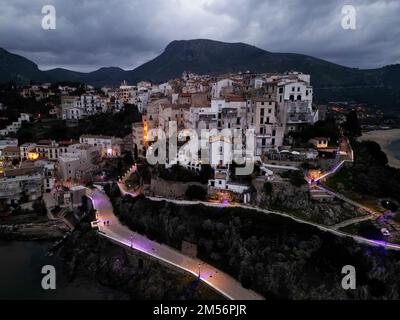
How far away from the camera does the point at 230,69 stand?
129000mm

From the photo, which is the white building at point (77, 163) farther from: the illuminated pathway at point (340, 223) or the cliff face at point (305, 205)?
the cliff face at point (305, 205)

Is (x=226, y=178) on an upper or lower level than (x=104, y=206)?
upper

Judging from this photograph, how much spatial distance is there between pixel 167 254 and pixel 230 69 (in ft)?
363

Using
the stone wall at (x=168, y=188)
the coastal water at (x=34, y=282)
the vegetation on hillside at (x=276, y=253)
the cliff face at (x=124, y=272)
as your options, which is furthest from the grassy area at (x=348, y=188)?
the coastal water at (x=34, y=282)

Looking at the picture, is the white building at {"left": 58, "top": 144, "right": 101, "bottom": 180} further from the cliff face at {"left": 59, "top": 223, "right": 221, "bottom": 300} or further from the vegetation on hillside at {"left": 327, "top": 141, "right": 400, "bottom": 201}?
the vegetation on hillside at {"left": 327, "top": 141, "right": 400, "bottom": 201}

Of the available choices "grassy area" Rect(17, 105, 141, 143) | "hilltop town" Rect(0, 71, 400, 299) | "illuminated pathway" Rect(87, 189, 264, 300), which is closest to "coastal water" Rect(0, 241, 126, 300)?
"hilltop town" Rect(0, 71, 400, 299)

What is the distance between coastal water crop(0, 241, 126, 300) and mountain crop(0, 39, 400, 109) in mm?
99466

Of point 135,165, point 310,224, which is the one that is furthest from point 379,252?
point 135,165

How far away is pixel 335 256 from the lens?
2247 centimetres

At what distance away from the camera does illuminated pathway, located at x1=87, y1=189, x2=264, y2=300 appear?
2238cm

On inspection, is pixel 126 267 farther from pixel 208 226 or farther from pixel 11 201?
pixel 11 201

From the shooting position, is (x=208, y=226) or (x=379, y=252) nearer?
(x=379, y=252)

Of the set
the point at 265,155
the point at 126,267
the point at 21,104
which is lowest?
the point at 126,267

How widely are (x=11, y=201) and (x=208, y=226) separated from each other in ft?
77.8
